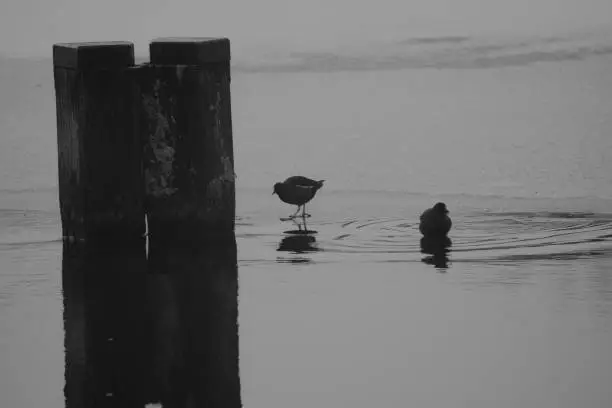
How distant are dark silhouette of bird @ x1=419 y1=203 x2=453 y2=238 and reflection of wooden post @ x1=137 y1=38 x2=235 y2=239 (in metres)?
1.40

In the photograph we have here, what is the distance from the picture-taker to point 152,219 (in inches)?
372

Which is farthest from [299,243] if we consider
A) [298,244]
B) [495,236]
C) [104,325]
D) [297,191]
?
[104,325]

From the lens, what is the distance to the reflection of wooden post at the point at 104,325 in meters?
6.03

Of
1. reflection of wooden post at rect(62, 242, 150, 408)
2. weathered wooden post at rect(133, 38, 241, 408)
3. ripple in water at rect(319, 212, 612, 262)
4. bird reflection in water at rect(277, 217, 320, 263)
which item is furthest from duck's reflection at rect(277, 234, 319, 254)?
reflection of wooden post at rect(62, 242, 150, 408)

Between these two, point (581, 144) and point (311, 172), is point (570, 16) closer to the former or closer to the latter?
point (581, 144)

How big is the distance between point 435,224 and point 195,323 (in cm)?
304

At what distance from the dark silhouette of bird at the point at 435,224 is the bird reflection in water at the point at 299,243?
2.54 feet

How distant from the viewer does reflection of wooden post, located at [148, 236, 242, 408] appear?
6.02 metres

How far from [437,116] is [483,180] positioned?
501cm

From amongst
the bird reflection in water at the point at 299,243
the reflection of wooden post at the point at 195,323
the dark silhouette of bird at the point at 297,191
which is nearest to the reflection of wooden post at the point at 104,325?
the reflection of wooden post at the point at 195,323

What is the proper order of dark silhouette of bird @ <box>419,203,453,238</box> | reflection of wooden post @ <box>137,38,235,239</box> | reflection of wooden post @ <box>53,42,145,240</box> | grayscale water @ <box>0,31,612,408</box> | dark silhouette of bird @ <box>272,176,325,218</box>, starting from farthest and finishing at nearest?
dark silhouette of bird @ <box>272,176,325,218</box>
dark silhouette of bird @ <box>419,203,453,238</box>
reflection of wooden post @ <box>137,38,235,239</box>
reflection of wooden post @ <box>53,42,145,240</box>
grayscale water @ <box>0,31,612,408</box>

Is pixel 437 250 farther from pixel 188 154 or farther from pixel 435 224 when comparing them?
pixel 188 154

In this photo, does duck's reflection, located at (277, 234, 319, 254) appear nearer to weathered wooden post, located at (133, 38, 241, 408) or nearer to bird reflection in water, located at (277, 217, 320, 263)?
bird reflection in water, located at (277, 217, 320, 263)

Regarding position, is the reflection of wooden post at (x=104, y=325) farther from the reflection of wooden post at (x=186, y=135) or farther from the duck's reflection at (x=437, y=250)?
the duck's reflection at (x=437, y=250)
